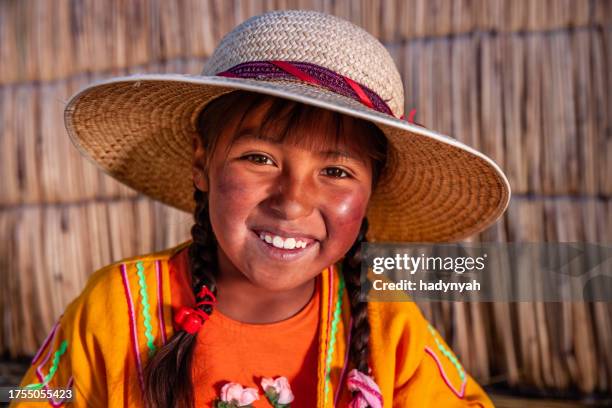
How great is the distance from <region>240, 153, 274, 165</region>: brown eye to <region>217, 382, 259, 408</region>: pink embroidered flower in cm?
50

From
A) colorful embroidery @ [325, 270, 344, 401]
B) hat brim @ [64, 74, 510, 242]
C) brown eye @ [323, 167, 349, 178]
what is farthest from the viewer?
colorful embroidery @ [325, 270, 344, 401]

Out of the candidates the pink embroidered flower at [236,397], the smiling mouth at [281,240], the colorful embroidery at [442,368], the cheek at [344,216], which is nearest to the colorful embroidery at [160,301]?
the pink embroidered flower at [236,397]

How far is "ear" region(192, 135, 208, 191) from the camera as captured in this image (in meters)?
1.52

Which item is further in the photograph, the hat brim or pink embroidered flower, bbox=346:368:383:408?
pink embroidered flower, bbox=346:368:383:408

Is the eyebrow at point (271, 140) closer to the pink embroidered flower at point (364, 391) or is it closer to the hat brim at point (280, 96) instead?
the hat brim at point (280, 96)

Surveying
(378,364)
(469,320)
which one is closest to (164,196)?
(378,364)

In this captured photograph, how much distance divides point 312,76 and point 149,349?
2.30 ft

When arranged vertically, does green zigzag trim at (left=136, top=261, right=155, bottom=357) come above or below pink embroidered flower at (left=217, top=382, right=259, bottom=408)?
above

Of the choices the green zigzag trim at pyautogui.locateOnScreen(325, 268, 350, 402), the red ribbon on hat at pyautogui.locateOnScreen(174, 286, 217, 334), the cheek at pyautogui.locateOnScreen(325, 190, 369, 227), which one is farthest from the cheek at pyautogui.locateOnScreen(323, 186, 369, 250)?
the red ribbon on hat at pyautogui.locateOnScreen(174, 286, 217, 334)

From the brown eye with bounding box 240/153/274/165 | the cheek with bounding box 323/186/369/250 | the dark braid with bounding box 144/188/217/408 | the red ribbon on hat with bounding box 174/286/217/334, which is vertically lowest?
the dark braid with bounding box 144/188/217/408

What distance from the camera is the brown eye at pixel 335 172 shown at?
1.38 meters

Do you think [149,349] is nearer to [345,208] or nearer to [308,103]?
[345,208]

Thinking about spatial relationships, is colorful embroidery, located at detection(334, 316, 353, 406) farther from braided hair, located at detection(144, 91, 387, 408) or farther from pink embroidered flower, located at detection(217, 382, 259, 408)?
pink embroidered flower, located at detection(217, 382, 259, 408)

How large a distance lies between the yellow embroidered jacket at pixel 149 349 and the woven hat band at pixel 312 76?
1.72ft
